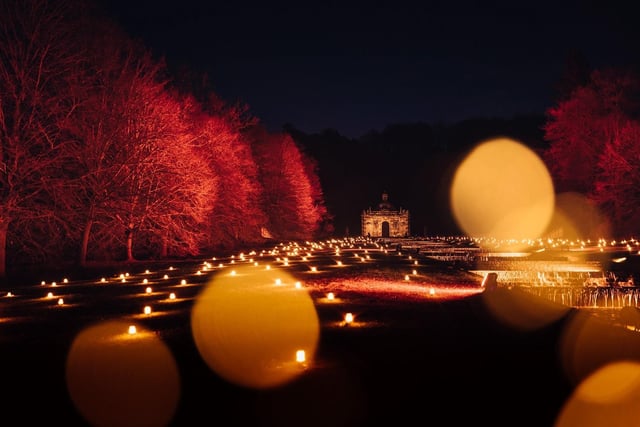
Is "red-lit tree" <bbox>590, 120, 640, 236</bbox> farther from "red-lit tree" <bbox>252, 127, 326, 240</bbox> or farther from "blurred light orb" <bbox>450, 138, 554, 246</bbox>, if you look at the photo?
"blurred light orb" <bbox>450, 138, 554, 246</bbox>

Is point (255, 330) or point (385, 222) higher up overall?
point (385, 222)

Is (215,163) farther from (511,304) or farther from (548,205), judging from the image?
(548,205)

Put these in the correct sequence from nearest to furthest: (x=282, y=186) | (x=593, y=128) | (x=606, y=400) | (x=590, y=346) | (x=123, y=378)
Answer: (x=606, y=400) < (x=123, y=378) < (x=590, y=346) < (x=593, y=128) < (x=282, y=186)

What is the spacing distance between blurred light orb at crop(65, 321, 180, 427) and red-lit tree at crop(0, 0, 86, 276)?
40.8 ft

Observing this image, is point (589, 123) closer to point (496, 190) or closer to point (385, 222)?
point (385, 222)

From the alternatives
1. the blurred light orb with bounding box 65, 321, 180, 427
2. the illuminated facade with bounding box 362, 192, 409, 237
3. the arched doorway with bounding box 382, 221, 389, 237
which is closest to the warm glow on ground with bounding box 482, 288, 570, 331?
the blurred light orb with bounding box 65, 321, 180, 427

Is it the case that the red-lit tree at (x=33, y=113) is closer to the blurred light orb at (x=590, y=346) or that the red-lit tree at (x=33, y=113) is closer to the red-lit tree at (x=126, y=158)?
the red-lit tree at (x=126, y=158)

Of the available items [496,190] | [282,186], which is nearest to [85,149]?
[282,186]

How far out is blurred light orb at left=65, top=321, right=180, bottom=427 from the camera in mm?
6453

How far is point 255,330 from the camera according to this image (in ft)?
36.9

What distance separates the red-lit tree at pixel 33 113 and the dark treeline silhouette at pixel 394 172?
64.8 m

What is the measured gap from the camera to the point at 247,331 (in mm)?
11148

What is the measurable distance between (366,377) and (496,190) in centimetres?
9985

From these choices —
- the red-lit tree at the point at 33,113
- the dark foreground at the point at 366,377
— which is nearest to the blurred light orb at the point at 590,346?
the dark foreground at the point at 366,377
